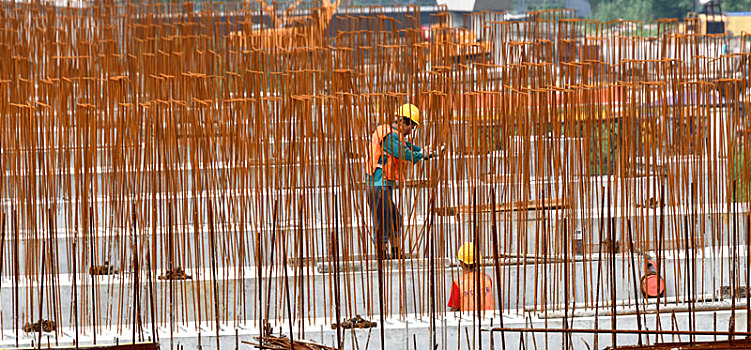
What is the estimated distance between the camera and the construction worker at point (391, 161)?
466cm

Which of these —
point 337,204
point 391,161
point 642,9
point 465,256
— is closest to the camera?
point 391,161

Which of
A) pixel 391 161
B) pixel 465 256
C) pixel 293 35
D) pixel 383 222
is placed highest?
pixel 293 35

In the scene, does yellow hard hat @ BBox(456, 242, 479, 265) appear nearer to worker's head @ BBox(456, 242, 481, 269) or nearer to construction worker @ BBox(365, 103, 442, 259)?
worker's head @ BBox(456, 242, 481, 269)

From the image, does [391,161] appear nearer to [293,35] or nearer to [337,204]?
[337,204]

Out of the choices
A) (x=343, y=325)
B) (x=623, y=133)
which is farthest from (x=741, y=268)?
(x=343, y=325)

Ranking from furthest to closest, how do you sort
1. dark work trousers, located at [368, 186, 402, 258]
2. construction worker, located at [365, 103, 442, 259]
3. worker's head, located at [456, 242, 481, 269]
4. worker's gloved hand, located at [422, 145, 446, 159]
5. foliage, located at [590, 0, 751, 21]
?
foliage, located at [590, 0, 751, 21] < worker's head, located at [456, 242, 481, 269] < worker's gloved hand, located at [422, 145, 446, 159] < construction worker, located at [365, 103, 442, 259] < dark work trousers, located at [368, 186, 402, 258]

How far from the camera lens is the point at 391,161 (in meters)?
4.78

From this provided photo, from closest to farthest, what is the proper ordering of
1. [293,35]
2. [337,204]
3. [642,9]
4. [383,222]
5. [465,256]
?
[383,222], [465,256], [337,204], [293,35], [642,9]

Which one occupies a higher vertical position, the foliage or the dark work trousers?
the foliage

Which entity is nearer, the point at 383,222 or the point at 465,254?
the point at 383,222

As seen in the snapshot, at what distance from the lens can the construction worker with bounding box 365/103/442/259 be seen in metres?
4.66

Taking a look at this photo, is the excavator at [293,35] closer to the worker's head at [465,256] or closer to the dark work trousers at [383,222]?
the dark work trousers at [383,222]

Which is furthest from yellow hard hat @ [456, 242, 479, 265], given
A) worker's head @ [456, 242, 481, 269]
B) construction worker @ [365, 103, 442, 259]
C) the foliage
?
the foliage

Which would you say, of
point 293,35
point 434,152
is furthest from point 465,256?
point 293,35
